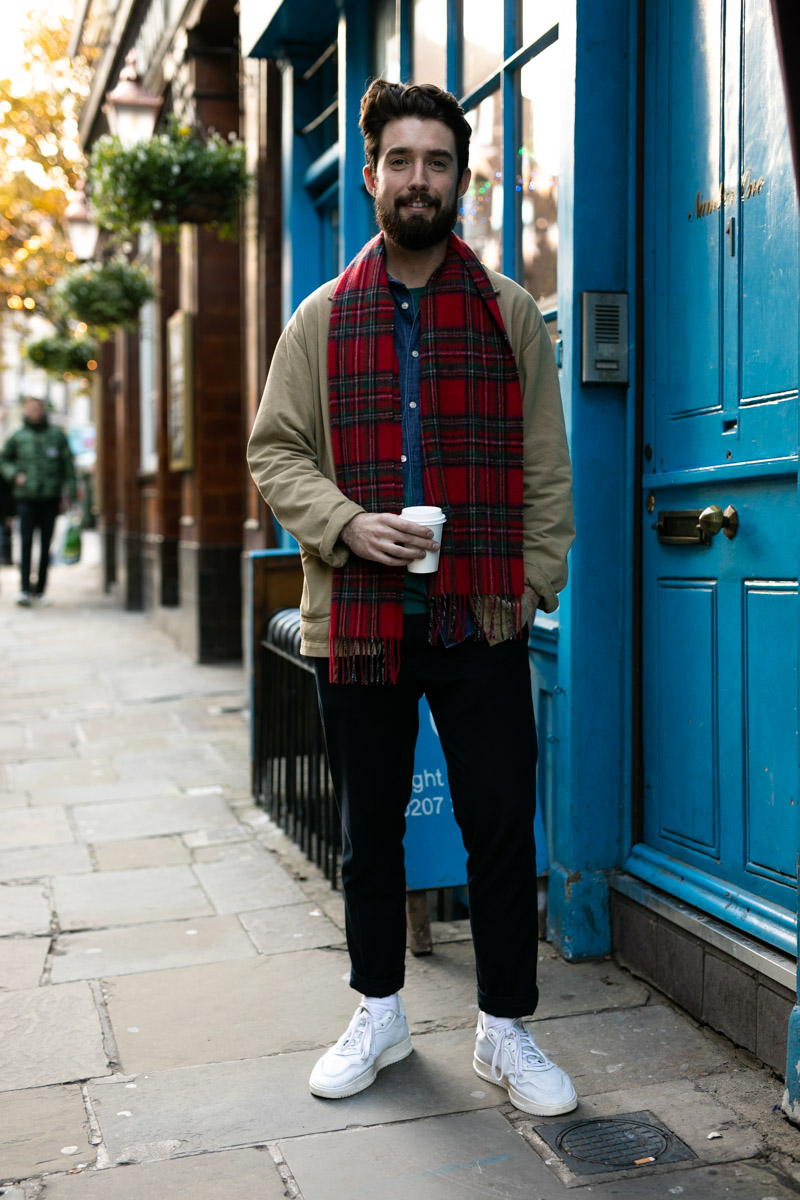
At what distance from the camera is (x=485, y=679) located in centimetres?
260

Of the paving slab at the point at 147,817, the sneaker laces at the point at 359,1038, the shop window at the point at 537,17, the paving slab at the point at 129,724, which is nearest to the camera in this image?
the sneaker laces at the point at 359,1038

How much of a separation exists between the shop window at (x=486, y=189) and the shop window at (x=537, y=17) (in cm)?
32

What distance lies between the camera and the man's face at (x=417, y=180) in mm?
2543

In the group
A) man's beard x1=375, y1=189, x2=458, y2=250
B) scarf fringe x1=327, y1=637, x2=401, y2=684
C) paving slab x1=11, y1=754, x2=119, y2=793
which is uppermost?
man's beard x1=375, y1=189, x2=458, y2=250

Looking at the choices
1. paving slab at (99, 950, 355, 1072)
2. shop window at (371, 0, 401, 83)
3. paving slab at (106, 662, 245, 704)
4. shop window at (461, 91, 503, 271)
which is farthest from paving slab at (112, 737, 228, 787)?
shop window at (371, 0, 401, 83)

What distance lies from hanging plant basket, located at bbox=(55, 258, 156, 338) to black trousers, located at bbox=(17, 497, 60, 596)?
297 centimetres

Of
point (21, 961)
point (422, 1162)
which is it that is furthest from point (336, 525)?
point (21, 961)

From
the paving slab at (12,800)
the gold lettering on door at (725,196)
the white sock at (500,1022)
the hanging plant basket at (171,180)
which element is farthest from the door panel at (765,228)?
the hanging plant basket at (171,180)

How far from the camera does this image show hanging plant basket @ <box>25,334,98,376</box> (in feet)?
49.8

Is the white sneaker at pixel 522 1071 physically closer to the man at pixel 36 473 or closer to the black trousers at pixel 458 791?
the black trousers at pixel 458 791

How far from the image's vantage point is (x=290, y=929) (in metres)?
3.85

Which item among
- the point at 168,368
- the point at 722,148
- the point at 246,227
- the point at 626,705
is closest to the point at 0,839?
the point at 626,705

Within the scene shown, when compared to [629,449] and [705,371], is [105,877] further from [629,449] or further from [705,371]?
[705,371]

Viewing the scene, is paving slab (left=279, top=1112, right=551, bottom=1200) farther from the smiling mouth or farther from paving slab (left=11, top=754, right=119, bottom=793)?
paving slab (left=11, top=754, right=119, bottom=793)
